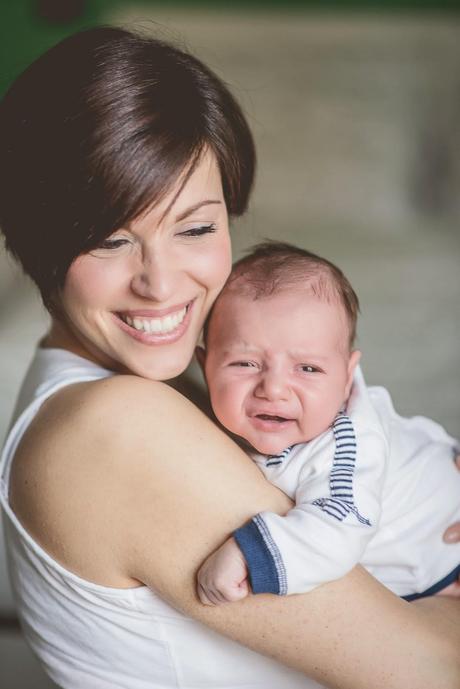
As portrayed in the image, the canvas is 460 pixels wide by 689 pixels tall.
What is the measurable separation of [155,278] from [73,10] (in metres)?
4.10

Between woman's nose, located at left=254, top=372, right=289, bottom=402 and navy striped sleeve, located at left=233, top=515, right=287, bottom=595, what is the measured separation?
28 cm

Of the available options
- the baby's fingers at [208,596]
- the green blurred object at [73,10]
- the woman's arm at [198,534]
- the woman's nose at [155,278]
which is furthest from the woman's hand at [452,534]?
the green blurred object at [73,10]

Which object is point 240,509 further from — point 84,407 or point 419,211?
point 419,211

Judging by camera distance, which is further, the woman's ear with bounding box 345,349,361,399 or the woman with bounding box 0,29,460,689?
the woman's ear with bounding box 345,349,361,399

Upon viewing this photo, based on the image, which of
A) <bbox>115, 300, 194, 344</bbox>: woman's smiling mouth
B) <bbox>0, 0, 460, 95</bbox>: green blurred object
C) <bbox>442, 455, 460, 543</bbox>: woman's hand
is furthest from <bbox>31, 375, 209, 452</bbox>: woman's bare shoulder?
<bbox>0, 0, 460, 95</bbox>: green blurred object

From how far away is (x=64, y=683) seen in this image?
4.49 ft

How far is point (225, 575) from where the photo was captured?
1.07 m

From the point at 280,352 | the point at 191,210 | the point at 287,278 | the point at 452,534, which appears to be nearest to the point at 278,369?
the point at 280,352

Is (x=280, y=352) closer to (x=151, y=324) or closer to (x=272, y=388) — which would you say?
(x=272, y=388)

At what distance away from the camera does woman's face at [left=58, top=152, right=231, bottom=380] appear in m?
1.24

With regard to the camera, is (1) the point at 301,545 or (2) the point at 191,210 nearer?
(1) the point at 301,545

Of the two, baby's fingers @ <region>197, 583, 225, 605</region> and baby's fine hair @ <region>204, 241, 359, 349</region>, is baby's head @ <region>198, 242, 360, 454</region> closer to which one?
baby's fine hair @ <region>204, 241, 359, 349</region>

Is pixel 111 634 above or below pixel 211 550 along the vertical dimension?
below

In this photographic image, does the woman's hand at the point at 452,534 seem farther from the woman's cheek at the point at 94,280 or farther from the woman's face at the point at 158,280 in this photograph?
the woman's cheek at the point at 94,280
